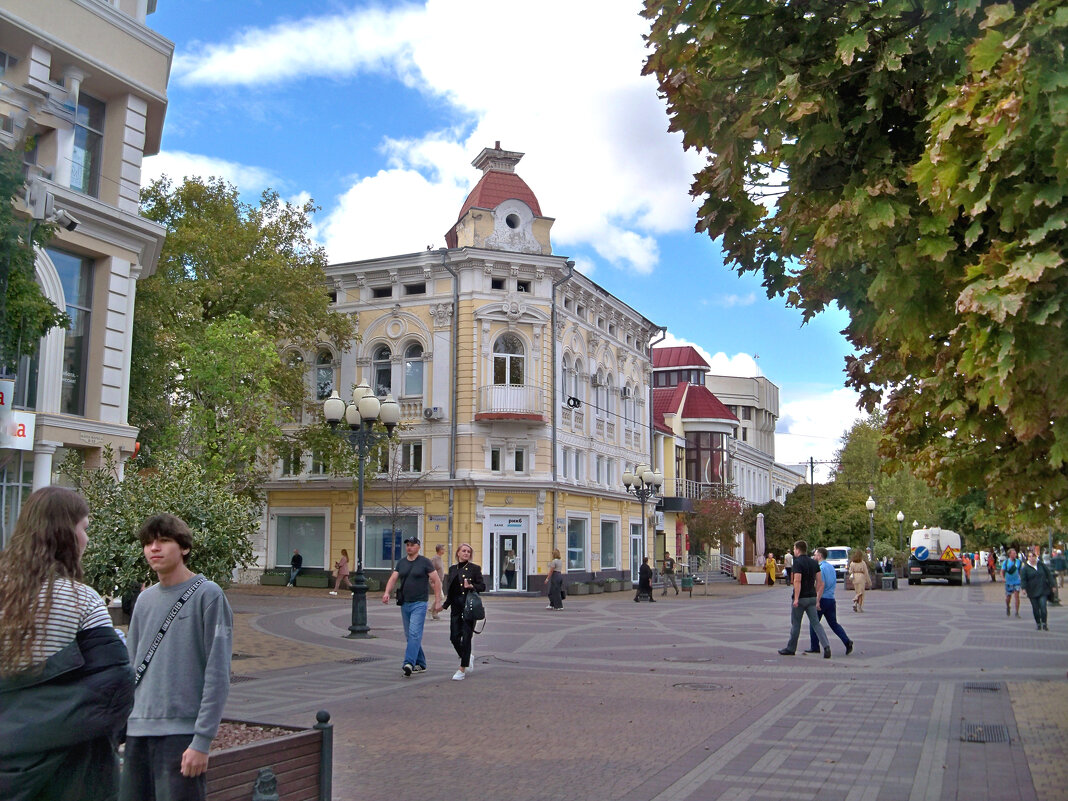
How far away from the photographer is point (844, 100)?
5.21 metres

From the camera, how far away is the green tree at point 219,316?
91.4ft

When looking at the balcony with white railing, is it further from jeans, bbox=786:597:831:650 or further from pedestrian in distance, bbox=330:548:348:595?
jeans, bbox=786:597:831:650

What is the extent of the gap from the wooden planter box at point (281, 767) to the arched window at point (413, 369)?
32948mm

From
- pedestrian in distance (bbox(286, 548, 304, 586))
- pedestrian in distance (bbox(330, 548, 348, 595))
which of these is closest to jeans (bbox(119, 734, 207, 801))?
pedestrian in distance (bbox(330, 548, 348, 595))

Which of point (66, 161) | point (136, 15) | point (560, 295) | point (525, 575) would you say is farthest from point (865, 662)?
point (560, 295)

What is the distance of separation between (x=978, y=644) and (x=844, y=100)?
15.8m

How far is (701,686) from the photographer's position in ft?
40.6

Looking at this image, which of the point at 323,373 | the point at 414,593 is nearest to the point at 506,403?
the point at 323,373

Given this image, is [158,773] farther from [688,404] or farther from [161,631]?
[688,404]

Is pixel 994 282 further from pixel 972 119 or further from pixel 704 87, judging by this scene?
pixel 704 87

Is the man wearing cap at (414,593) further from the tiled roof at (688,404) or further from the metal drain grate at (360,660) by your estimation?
the tiled roof at (688,404)

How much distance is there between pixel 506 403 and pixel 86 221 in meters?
20.9

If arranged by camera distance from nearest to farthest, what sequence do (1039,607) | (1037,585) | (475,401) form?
(1037,585), (1039,607), (475,401)

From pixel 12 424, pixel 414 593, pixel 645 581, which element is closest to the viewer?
pixel 414 593
